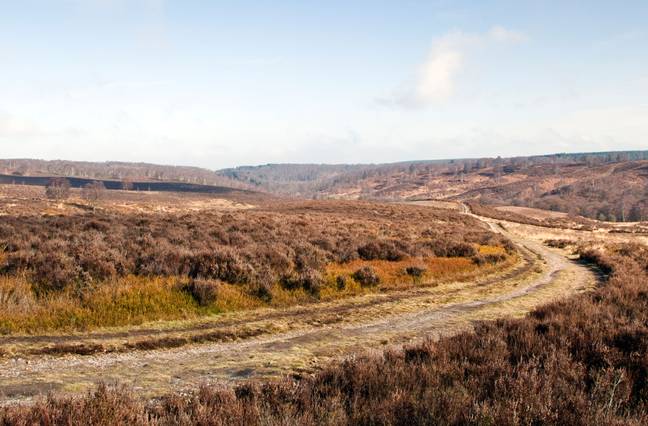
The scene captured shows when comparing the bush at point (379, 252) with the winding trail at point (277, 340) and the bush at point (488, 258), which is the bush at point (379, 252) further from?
A: the bush at point (488, 258)

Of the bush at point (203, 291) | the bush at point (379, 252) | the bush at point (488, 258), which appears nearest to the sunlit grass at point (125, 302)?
the bush at point (203, 291)

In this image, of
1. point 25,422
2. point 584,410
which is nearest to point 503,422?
point 584,410

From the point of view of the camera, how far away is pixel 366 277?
65.3 ft

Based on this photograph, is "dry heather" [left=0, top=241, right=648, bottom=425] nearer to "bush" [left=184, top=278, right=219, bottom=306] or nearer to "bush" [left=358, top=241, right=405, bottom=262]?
"bush" [left=184, top=278, right=219, bottom=306]

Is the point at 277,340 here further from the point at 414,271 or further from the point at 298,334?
the point at 414,271

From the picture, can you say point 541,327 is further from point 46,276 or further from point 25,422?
point 46,276

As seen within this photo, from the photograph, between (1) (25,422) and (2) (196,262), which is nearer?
(1) (25,422)

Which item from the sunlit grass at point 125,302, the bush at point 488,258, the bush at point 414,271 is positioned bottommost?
the bush at point 488,258

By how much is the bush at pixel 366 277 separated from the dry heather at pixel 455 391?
30.5 feet

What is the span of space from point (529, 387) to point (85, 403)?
19.7 feet

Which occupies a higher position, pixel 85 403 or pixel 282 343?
pixel 85 403

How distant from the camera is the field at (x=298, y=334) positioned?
609 centimetres

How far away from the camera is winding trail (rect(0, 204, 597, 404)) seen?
9250 mm

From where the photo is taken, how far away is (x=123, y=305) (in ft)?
46.8
